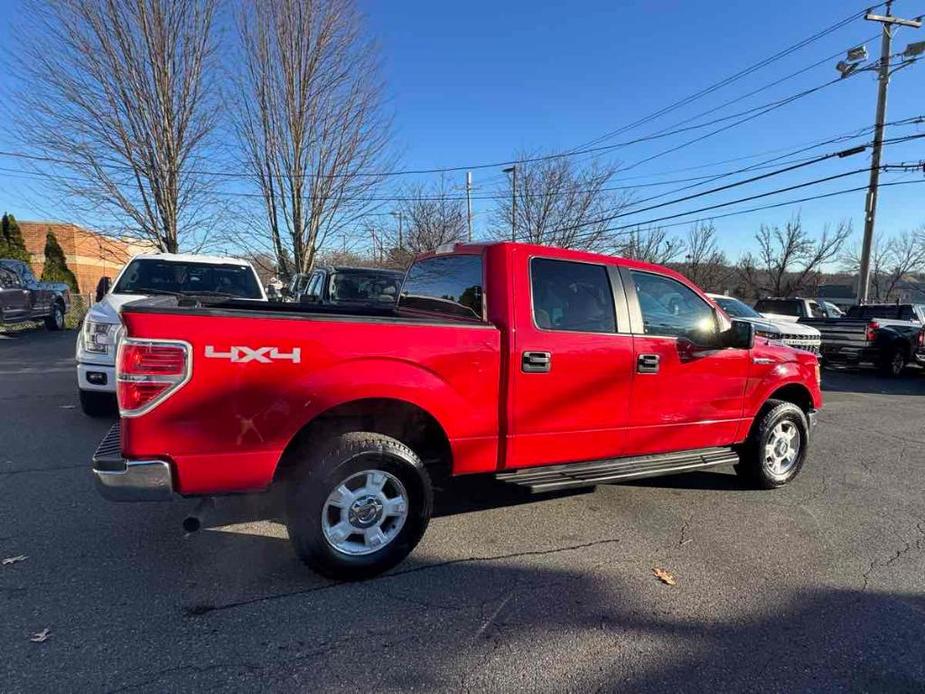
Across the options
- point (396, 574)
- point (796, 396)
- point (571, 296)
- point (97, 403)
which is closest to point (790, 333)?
point (796, 396)

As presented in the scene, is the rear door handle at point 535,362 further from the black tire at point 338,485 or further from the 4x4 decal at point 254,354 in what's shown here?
the 4x4 decal at point 254,354

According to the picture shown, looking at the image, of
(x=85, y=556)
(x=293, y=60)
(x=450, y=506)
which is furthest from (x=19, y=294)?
(x=450, y=506)

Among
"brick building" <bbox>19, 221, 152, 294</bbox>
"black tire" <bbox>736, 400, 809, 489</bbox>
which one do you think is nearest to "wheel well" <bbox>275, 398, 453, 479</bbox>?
"black tire" <bbox>736, 400, 809, 489</bbox>

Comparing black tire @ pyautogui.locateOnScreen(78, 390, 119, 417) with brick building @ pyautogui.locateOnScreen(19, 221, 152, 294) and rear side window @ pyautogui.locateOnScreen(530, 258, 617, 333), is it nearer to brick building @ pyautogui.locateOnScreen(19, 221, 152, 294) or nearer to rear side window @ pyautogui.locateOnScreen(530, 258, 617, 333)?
rear side window @ pyautogui.locateOnScreen(530, 258, 617, 333)

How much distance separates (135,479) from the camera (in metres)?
2.63

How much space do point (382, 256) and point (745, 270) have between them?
40.6 m

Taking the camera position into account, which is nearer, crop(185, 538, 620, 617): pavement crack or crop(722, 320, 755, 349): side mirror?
crop(185, 538, 620, 617): pavement crack

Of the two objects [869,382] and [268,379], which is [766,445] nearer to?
[268,379]

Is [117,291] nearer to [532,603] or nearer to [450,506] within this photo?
[450,506]

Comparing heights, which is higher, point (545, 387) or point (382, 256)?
point (382, 256)

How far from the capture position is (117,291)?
23.7 feet

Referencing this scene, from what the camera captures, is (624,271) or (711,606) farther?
(624,271)

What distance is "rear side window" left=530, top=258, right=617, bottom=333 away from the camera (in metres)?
3.57

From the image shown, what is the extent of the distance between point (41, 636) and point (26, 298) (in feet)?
51.7
